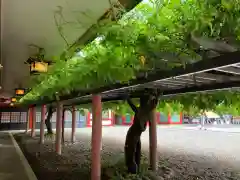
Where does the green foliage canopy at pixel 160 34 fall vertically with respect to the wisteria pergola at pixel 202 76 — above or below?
above

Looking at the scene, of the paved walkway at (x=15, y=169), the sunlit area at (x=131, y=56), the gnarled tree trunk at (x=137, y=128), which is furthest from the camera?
the paved walkway at (x=15, y=169)

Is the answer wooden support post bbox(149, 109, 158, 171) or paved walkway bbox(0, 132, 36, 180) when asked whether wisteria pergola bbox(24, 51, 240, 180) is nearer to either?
wooden support post bbox(149, 109, 158, 171)

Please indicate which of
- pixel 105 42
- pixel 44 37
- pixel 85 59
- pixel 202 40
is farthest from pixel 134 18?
pixel 44 37

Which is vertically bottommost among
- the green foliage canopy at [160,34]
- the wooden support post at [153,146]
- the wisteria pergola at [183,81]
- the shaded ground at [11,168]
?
the shaded ground at [11,168]

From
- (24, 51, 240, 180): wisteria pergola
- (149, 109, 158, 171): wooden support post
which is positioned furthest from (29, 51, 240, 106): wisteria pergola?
(149, 109, 158, 171): wooden support post

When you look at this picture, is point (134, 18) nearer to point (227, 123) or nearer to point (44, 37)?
point (44, 37)

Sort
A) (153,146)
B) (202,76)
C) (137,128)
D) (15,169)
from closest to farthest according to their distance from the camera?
(202,76)
(137,128)
(153,146)
(15,169)

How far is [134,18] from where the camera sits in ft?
7.11

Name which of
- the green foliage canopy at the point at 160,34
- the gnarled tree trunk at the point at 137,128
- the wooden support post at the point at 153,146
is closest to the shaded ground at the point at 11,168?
the gnarled tree trunk at the point at 137,128

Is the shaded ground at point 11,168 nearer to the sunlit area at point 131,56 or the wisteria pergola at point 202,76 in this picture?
the sunlit area at point 131,56

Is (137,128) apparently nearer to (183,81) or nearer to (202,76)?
(183,81)

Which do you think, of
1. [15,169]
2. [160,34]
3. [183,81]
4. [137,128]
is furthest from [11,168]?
[160,34]

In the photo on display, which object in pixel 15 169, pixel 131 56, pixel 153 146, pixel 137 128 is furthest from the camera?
pixel 15 169

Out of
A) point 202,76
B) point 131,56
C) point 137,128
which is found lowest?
point 137,128
